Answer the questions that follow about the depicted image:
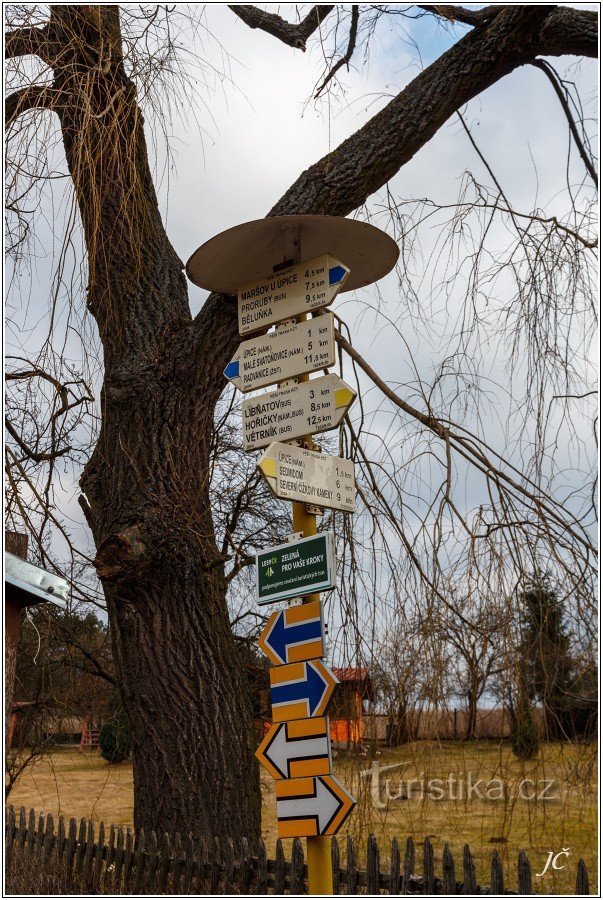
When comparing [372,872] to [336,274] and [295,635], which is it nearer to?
[295,635]

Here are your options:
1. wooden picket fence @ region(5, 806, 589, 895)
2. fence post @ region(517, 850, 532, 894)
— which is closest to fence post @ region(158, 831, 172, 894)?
wooden picket fence @ region(5, 806, 589, 895)

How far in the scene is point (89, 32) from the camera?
15.7 feet

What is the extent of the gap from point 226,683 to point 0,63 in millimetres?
3030

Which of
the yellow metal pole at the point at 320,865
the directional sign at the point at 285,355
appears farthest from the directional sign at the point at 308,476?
the yellow metal pole at the point at 320,865

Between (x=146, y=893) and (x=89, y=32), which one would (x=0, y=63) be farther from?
(x=146, y=893)

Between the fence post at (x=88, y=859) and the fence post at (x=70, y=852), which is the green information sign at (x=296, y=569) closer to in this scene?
the fence post at (x=88, y=859)

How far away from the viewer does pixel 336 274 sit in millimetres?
3521

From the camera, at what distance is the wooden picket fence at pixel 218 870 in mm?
3715

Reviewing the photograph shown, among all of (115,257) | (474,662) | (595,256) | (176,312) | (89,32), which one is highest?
(89,32)

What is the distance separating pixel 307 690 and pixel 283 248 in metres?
1.79

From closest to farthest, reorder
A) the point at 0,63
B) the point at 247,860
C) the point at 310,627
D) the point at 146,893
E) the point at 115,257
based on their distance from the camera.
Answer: the point at 310,627 < the point at 0,63 < the point at 247,860 < the point at 146,893 < the point at 115,257

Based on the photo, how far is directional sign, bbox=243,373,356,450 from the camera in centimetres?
326

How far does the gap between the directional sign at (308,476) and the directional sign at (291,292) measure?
626mm

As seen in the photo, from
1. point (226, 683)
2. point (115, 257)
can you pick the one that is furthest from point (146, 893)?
point (115, 257)
